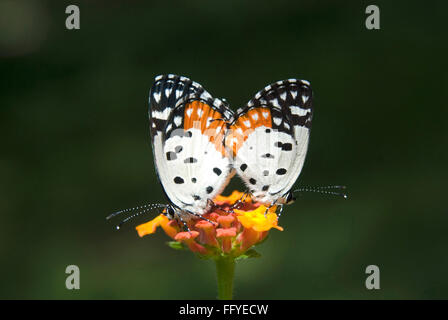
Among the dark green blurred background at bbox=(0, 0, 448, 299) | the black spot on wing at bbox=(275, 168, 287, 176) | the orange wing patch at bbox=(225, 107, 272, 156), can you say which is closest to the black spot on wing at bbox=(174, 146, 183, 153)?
the orange wing patch at bbox=(225, 107, 272, 156)

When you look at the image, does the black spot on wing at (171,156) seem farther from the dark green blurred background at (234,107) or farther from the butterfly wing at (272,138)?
the dark green blurred background at (234,107)

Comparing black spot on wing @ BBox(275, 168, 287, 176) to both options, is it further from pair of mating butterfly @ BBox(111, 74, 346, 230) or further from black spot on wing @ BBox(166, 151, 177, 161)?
black spot on wing @ BBox(166, 151, 177, 161)

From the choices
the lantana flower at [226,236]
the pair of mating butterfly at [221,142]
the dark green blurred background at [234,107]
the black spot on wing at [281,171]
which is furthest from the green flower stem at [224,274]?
the dark green blurred background at [234,107]

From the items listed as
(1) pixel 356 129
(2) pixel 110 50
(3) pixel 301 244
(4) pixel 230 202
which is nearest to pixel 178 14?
(2) pixel 110 50

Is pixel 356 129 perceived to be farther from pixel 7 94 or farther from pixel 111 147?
pixel 7 94

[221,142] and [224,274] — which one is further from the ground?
[221,142]

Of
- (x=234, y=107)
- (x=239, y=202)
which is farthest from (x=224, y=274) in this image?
(x=234, y=107)

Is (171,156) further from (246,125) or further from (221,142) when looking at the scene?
(246,125)
